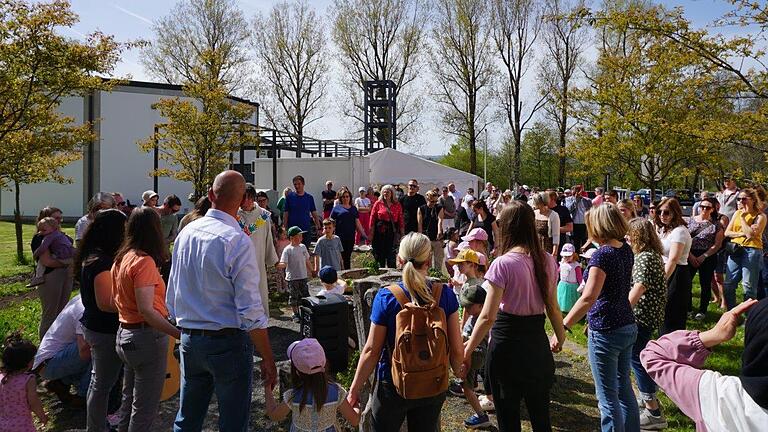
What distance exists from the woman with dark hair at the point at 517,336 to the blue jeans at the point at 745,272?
17.4 feet

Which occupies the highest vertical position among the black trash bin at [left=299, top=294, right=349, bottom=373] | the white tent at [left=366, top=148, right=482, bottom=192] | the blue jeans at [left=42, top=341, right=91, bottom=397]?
the white tent at [left=366, top=148, right=482, bottom=192]

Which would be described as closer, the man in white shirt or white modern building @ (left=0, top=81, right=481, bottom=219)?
the man in white shirt

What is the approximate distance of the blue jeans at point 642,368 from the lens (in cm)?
428

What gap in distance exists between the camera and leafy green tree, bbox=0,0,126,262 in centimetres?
785

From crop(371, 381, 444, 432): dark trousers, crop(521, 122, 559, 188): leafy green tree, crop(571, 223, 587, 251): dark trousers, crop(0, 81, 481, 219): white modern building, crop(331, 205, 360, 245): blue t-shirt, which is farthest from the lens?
crop(521, 122, 559, 188): leafy green tree

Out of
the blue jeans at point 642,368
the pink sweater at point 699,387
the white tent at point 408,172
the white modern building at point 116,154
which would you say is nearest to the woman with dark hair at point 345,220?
the blue jeans at point 642,368

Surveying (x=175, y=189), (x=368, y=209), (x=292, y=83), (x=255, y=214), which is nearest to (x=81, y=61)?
(x=255, y=214)

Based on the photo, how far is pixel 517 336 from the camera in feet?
10.7

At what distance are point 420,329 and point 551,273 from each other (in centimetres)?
115

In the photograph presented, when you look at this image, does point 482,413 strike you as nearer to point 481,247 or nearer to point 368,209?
point 481,247

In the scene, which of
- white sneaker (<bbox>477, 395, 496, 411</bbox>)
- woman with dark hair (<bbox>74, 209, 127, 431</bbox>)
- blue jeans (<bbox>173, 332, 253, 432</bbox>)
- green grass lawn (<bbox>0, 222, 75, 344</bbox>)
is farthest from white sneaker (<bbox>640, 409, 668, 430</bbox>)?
green grass lawn (<bbox>0, 222, 75, 344</bbox>)

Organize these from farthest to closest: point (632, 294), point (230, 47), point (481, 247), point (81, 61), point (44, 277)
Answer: point (230, 47) → point (81, 61) → point (44, 277) → point (481, 247) → point (632, 294)

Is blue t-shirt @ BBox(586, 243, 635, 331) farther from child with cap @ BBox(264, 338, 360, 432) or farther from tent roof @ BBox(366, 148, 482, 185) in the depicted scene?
tent roof @ BBox(366, 148, 482, 185)

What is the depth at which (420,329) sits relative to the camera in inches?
107
